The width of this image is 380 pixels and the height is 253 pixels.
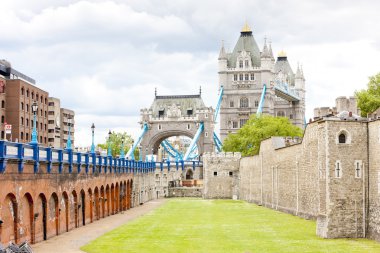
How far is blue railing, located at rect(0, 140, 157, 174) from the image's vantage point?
30594mm

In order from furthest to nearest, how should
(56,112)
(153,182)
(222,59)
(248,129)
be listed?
1. (222,59)
2. (56,112)
3. (248,129)
4. (153,182)

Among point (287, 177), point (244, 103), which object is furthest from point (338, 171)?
point (244, 103)

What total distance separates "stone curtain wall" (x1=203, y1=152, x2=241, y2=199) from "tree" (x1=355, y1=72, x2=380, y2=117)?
18832 mm

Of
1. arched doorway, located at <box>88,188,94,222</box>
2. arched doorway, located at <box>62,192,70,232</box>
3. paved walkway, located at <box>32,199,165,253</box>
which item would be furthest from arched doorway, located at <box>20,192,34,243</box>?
arched doorway, located at <box>88,188,94,222</box>

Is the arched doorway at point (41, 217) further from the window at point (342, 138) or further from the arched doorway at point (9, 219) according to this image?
the window at point (342, 138)

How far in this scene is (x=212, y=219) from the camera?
51.5 metres

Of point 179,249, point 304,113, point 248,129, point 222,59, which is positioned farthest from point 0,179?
point 304,113

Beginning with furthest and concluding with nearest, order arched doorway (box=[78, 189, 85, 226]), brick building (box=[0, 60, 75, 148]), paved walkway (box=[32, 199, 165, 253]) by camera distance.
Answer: brick building (box=[0, 60, 75, 148]), arched doorway (box=[78, 189, 85, 226]), paved walkway (box=[32, 199, 165, 253])

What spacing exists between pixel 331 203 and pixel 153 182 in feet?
215

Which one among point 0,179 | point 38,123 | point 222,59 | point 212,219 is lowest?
point 212,219

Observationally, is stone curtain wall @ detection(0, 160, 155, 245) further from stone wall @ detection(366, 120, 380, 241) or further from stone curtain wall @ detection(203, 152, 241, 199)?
stone curtain wall @ detection(203, 152, 241, 199)

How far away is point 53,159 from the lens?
3884cm

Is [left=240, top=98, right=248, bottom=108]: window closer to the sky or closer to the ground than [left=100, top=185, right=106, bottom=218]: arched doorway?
closer to the sky

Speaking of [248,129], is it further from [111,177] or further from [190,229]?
[190,229]
